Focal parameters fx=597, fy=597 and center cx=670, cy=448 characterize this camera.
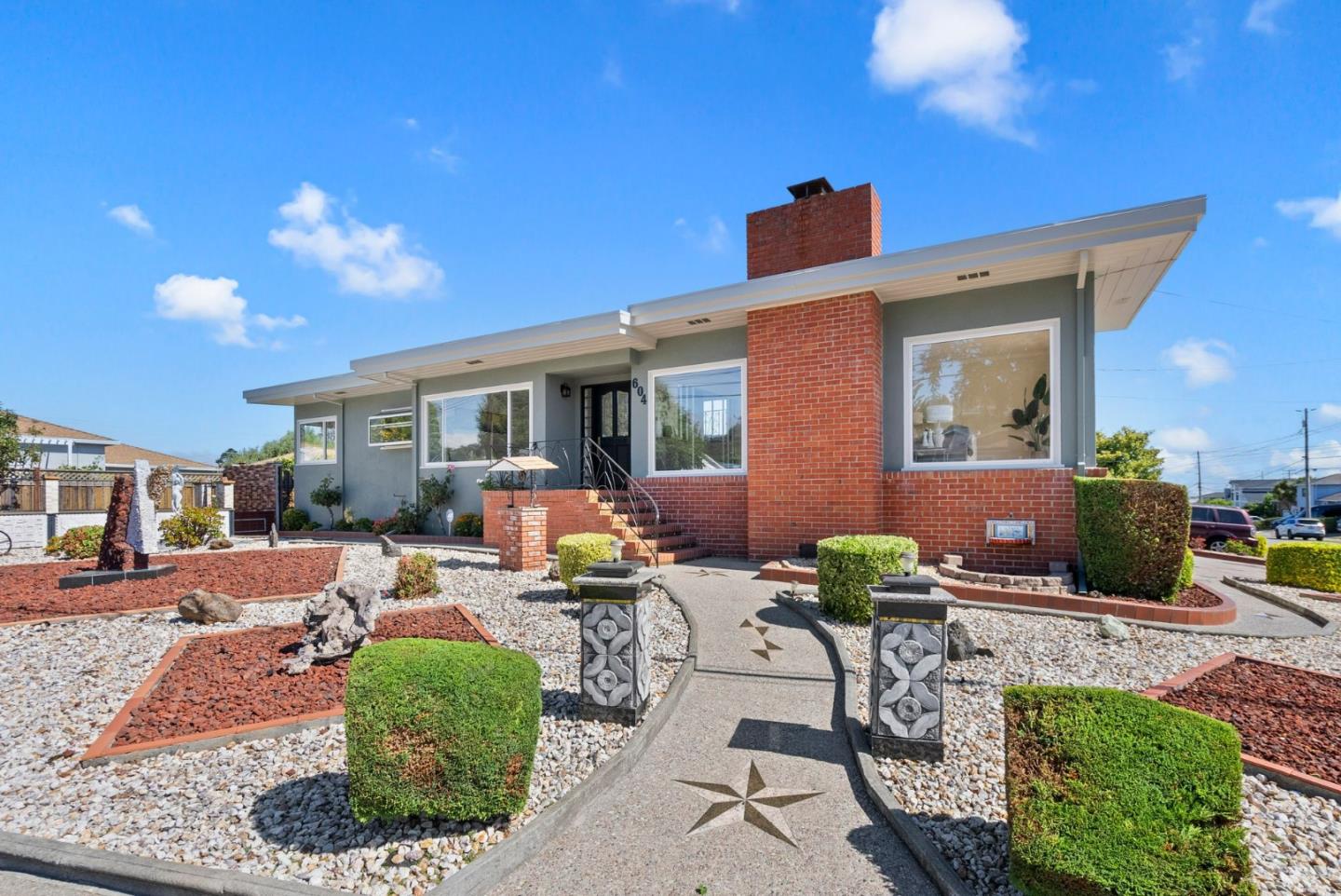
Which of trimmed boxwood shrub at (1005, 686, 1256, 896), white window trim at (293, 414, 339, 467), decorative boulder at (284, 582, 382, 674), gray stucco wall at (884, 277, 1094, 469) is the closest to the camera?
trimmed boxwood shrub at (1005, 686, 1256, 896)

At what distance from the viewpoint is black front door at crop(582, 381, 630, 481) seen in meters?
12.5

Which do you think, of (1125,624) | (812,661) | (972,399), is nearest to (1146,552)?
(1125,624)

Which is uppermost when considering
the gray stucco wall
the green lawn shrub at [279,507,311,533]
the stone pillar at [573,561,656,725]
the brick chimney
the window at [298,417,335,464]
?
the brick chimney

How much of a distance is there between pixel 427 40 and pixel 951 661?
353 inches

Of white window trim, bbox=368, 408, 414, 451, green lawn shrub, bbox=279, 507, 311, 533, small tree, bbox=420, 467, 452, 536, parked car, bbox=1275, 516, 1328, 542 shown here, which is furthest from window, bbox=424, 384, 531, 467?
parked car, bbox=1275, 516, 1328, 542

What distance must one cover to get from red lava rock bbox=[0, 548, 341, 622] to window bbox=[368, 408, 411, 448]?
17.0 ft

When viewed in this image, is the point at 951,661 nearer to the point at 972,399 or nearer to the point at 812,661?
the point at 812,661

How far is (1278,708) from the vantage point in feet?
12.8

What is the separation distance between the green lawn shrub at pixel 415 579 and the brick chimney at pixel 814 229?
294 inches

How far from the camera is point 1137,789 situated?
210 centimetres

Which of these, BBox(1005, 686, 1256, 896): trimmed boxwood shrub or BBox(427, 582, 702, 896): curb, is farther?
BBox(427, 582, 702, 896): curb

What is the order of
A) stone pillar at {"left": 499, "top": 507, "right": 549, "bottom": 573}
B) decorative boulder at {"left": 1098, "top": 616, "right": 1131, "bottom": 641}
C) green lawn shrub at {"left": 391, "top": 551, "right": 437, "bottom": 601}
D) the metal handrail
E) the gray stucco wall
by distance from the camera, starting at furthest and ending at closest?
the metal handrail
stone pillar at {"left": 499, "top": 507, "right": 549, "bottom": 573}
the gray stucco wall
green lawn shrub at {"left": 391, "top": 551, "right": 437, "bottom": 601}
decorative boulder at {"left": 1098, "top": 616, "right": 1131, "bottom": 641}

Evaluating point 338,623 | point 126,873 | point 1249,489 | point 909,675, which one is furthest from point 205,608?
point 1249,489

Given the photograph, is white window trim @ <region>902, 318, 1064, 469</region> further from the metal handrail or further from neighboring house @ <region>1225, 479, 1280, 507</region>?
neighboring house @ <region>1225, 479, 1280, 507</region>
